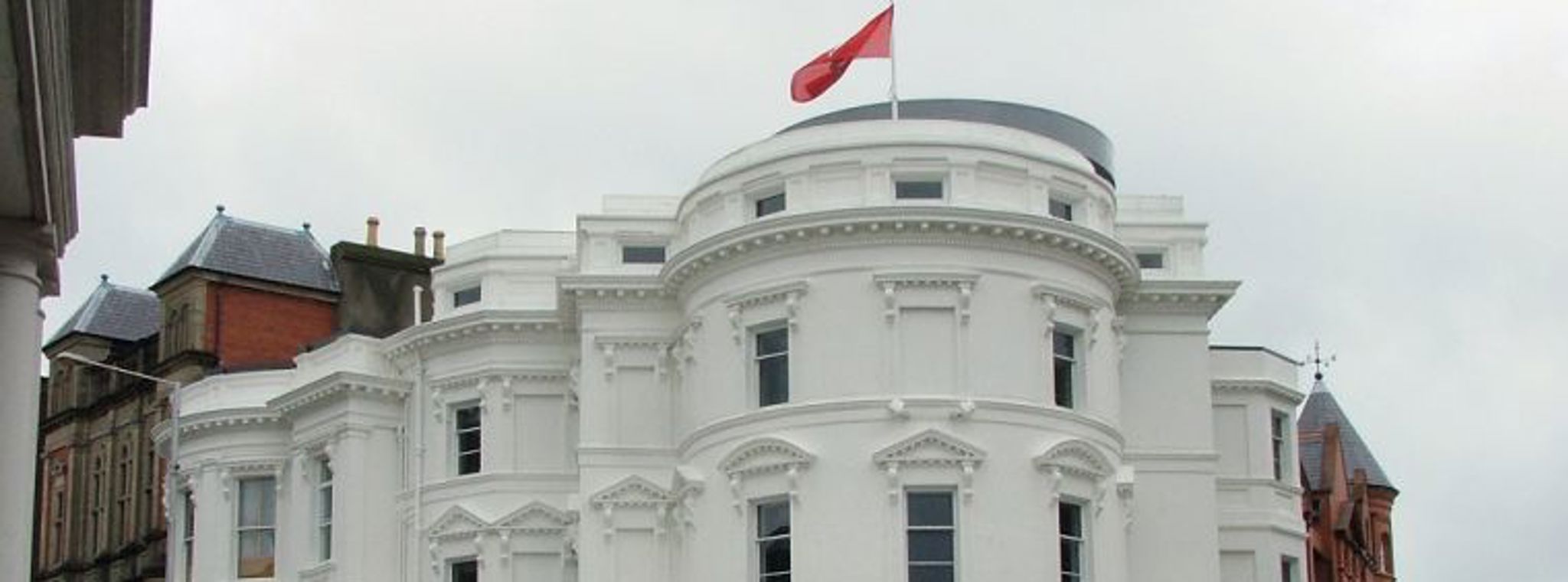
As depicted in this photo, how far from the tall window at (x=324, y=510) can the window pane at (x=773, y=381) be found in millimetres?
12120

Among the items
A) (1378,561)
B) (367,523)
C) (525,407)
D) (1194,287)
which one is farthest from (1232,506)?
(1378,561)

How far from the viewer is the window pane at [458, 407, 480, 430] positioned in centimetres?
4725

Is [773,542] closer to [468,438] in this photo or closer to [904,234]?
[904,234]

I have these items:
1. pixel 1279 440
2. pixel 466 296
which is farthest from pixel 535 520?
pixel 1279 440

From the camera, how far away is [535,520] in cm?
4578

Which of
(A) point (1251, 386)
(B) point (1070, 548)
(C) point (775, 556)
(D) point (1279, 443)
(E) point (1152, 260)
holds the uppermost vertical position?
(E) point (1152, 260)

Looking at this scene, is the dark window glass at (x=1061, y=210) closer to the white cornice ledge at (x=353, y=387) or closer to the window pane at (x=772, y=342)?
the window pane at (x=772, y=342)

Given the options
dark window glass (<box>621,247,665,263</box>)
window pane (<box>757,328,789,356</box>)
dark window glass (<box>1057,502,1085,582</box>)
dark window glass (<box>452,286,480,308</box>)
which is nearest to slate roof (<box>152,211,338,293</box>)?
dark window glass (<box>452,286,480,308</box>)

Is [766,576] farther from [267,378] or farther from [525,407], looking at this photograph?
[267,378]

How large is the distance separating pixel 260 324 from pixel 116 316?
30.7 ft

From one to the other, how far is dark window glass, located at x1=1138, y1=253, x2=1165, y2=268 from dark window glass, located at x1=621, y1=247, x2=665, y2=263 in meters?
8.96

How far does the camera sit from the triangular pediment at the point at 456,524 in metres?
45.9

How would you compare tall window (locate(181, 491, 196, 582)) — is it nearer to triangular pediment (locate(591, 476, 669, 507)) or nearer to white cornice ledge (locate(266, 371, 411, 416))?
white cornice ledge (locate(266, 371, 411, 416))

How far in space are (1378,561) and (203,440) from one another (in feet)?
177
